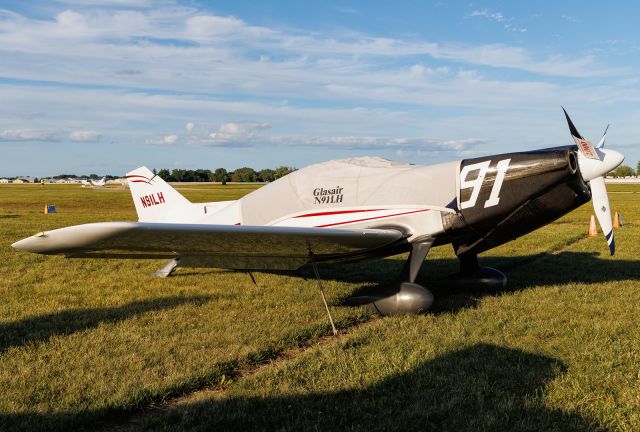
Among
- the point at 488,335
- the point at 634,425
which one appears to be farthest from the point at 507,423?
the point at 488,335

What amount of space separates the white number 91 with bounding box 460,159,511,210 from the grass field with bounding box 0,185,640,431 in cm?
145

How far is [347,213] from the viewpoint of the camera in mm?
6898

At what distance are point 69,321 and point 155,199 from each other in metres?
3.95

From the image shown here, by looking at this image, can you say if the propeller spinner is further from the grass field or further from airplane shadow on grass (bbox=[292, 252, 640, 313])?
airplane shadow on grass (bbox=[292, 252, 640, 313])

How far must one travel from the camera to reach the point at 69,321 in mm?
6062

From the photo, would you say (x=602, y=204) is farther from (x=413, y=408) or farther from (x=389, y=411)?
(x=389, y=411)

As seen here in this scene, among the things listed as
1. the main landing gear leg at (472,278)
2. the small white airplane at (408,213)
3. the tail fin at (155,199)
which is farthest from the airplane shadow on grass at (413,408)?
the tail fin at (155,199)

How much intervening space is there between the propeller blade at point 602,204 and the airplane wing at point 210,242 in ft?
8.33

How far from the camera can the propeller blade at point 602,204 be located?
6211 mm

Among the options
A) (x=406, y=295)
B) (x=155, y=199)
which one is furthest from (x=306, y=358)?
(x=155, y=199)

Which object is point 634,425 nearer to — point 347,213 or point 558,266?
point 347,213

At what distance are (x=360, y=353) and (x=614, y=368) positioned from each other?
230 centimetres

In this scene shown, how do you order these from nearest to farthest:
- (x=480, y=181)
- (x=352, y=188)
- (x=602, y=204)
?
(x=480, y=181)
(x=602, y=204)
(x=352, y=188)

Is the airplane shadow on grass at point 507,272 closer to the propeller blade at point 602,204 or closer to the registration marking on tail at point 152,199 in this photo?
the propeller blade at point 602,204
